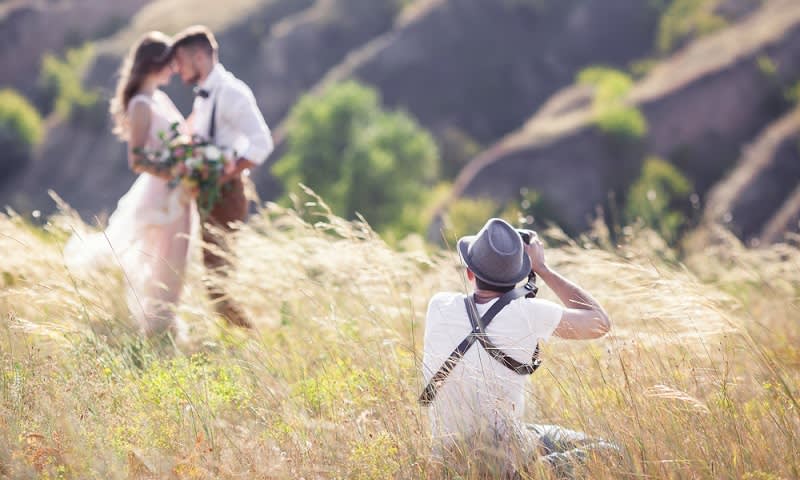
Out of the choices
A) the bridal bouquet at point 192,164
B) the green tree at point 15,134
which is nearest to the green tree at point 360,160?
the green tree at point 15,134

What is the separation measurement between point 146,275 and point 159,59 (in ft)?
5.94

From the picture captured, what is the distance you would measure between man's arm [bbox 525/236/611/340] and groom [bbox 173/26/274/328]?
3010 millimetres

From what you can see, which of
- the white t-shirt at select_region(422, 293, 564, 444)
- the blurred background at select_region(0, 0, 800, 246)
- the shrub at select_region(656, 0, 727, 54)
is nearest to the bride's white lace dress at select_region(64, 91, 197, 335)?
the white t-shirt at select_region(422, 293, 564, 444)

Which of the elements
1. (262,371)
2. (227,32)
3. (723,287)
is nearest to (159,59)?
(262,371)

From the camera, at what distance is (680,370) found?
3.83 meters

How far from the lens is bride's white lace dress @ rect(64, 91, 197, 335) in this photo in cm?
612

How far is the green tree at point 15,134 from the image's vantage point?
71125mm

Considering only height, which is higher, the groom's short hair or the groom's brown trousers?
the groom's short hair

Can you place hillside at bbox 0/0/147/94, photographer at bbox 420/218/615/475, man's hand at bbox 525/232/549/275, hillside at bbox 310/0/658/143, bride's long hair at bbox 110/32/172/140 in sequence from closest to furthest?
photographer at bbox 420/218/615/475 → man's hand at bbox 525/232/549/275 → bride's long hair at bbox 110/32/172/140 → hillside at bbox 310/0/658/143 → hillside at bbox 0/0/147/94

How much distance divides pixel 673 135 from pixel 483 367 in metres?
45.6

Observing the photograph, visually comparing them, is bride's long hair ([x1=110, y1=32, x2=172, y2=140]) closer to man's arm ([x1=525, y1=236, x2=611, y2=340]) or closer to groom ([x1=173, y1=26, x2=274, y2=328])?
groom ([x1=173, y1=26, x2=274, y2=328])

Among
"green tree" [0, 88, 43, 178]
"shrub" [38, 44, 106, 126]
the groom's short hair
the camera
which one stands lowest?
"green tree" [0, 88, 43, 178]

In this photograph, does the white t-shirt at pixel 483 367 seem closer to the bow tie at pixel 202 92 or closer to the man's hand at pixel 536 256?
the man's hand at pixel 536 256

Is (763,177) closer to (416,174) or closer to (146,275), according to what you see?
(416,174)
